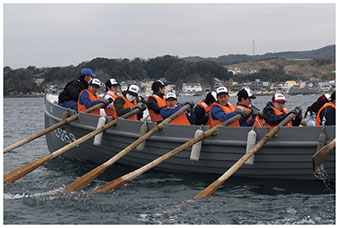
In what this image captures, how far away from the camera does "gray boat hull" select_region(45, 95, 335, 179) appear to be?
920 centimetres

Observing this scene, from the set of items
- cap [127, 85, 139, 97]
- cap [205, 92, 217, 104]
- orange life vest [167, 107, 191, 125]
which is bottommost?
orange life vest [167, 107, 191, 125]

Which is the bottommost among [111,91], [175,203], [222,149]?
[175,203]

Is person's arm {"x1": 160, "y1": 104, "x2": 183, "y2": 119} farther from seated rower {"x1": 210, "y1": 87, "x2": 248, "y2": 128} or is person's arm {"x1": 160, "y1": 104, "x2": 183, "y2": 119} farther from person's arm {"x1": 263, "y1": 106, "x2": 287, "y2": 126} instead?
person's arm {"x1": 263, "y1": 106, "x2": 287, "y2": 126}

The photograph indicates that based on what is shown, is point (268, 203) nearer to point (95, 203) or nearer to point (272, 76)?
point (95, 203)

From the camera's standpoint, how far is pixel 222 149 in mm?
9930

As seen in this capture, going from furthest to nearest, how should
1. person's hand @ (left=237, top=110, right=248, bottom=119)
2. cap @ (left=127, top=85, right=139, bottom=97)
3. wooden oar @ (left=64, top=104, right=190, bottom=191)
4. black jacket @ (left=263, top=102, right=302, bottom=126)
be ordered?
cap @ (left=127, top=85, right=139, bottom=97)
person's hand @ (left=237, top=110, right=248, bottom=119)
black jacket @ (left=263, top=102, right=302, bottom=126)
wooden oar @ (left=64, top=104, right=190, bottom=191)

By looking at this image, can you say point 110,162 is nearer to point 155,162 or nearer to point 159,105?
point 155,162

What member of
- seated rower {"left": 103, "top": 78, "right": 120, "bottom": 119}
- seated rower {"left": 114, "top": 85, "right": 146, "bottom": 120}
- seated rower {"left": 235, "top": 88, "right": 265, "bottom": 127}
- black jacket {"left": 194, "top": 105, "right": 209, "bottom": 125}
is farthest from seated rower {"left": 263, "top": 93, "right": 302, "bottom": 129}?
seated rower {"left": 103, "top": 78, "right": 120, "bottom": 119}

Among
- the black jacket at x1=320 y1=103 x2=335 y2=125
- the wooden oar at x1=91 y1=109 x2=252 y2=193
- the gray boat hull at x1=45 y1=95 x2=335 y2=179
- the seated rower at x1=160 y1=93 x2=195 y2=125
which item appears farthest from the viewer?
the seated rower at x1=160 y1=93 x2=195 y2=125

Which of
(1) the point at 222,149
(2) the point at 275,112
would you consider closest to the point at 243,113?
(2) the point at 275,112

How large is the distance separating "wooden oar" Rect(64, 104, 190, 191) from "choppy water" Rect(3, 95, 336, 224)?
0.62ft

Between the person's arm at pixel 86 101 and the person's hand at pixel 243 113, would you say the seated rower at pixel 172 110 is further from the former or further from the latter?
the person's arm at pixel 86 101

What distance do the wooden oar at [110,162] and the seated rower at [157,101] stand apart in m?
0.58

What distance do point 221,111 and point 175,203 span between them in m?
2.43
